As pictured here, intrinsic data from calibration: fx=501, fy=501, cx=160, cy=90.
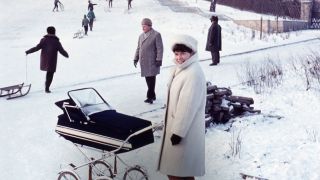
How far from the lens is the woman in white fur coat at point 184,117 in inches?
194

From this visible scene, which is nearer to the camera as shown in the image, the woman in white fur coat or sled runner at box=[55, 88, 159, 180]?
the woman in white fur coat

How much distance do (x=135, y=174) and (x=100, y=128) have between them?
111 centimetres

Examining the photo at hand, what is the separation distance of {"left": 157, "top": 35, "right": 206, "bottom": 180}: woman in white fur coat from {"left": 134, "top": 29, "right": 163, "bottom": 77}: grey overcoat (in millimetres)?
4963

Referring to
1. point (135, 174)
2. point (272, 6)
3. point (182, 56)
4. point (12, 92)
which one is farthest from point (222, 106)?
point (272, 6)

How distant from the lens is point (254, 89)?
11.5 meters

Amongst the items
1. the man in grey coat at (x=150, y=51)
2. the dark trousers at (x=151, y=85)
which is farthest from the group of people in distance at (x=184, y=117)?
the dark trousers at (x=151, y=85)

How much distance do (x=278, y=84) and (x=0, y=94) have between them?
6.78 m

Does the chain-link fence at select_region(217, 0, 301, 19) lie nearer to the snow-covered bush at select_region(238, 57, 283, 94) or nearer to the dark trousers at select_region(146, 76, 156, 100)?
the snow-covered bush at select_region(238, 57, 283, 94)

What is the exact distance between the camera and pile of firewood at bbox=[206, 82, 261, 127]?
28.7 ft

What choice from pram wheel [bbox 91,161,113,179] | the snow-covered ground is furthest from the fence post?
Answer: pram wheel [bbox 91,161,113,179]

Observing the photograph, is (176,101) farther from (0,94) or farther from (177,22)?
(177,22)

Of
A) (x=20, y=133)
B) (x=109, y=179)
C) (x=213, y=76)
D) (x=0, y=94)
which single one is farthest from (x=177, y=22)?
(x=109, y=179)

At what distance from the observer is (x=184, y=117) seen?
4.91m

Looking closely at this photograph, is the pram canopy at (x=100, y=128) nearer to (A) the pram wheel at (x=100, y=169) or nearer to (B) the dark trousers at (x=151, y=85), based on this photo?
(A) the pram wheel at (x=100, y=169)
